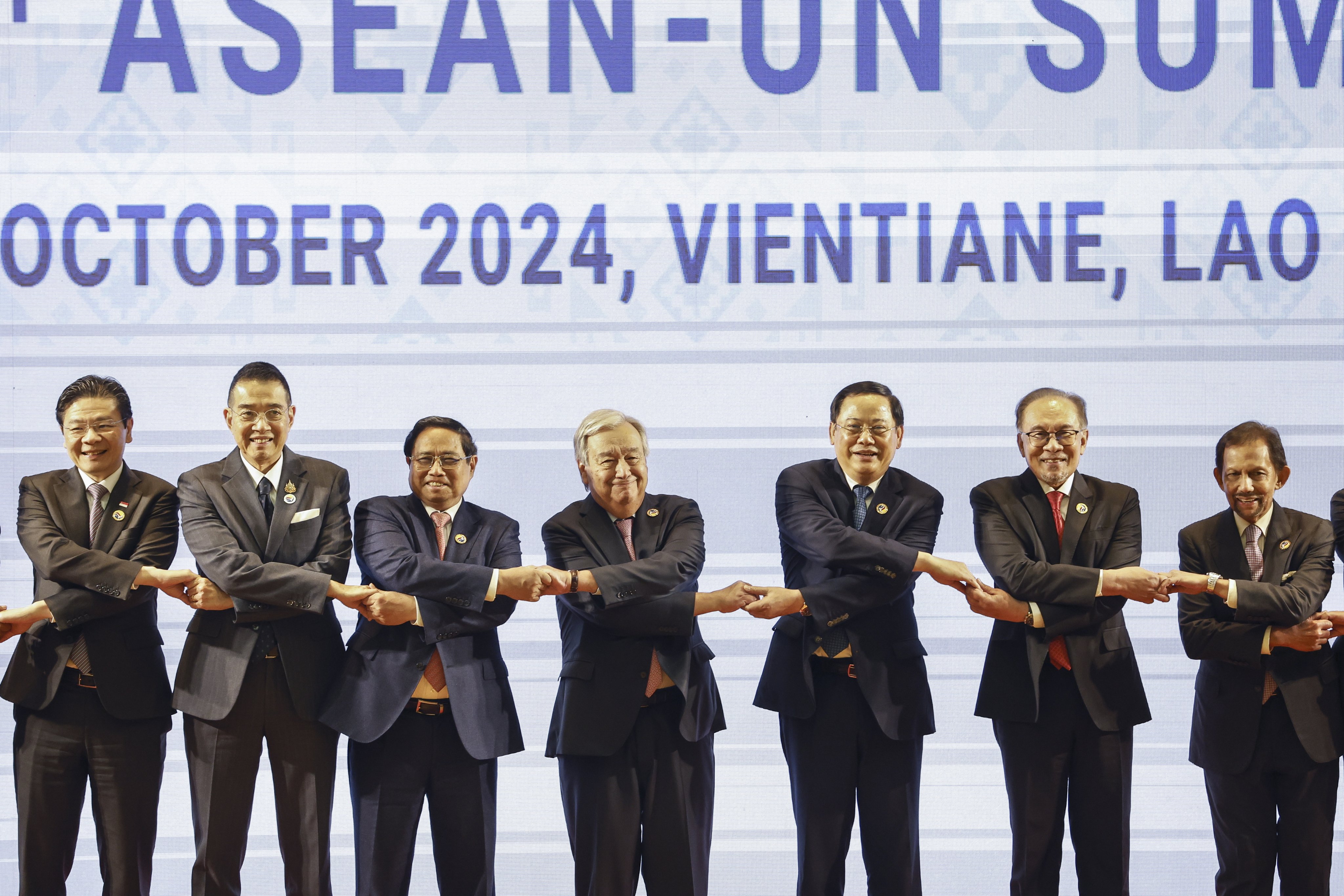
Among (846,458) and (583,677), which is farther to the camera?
(846,458)

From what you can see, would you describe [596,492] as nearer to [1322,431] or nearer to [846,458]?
[846,458]

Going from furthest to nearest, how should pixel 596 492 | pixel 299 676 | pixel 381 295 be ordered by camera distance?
pixel 381 295 < pixel 596 492 < pixel 299 676

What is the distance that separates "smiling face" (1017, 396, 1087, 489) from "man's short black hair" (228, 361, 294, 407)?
226 cm

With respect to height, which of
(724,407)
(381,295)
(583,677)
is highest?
(381,295)

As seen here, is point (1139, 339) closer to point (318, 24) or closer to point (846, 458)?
point (846, 458)

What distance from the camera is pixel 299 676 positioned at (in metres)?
3.43

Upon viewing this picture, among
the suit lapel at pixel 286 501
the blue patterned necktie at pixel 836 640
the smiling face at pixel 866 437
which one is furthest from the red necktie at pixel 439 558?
the smiling face at pixel 866 437

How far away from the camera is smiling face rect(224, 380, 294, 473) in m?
3.55

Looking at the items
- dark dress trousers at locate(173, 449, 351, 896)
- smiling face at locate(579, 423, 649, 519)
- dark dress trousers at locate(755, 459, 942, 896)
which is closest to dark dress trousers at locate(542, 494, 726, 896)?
smiling face at locate(579, 423, 649, 519)

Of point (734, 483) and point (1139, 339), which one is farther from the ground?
point (1139, 339)

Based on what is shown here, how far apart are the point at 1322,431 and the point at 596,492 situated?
2.81m

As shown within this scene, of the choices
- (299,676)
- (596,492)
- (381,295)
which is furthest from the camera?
(381,295)

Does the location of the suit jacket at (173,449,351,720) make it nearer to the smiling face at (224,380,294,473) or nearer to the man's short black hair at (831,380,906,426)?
the smiling face at (224,380,294,473)

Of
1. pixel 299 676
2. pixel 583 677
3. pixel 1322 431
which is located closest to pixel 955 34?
pixel 1322 431
